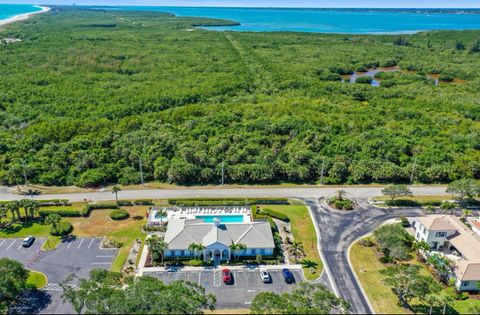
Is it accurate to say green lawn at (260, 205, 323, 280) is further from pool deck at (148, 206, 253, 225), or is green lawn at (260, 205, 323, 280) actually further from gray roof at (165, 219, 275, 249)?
gray roof at (165, 219, 275, 249)

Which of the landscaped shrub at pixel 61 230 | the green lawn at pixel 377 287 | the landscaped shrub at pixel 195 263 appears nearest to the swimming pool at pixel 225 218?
the landscaped shrub at pixel 195 263

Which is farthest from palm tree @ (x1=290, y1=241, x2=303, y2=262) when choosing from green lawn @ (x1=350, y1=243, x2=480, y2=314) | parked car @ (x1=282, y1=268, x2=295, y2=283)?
green lawn @ (x1=350, y1=243, x2=480, y2=314)

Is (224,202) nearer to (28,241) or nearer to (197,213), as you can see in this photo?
(197,213)

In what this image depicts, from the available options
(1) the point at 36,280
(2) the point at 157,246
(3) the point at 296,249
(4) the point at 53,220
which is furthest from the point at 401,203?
(1) the point at 36,280

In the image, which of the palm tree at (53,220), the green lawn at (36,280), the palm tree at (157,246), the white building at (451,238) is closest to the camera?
the green lawn at (36,280)

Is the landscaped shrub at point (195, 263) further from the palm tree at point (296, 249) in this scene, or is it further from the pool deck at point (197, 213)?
the palm tree at point (296, 249)

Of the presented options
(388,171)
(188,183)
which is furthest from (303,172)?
(188,183)
